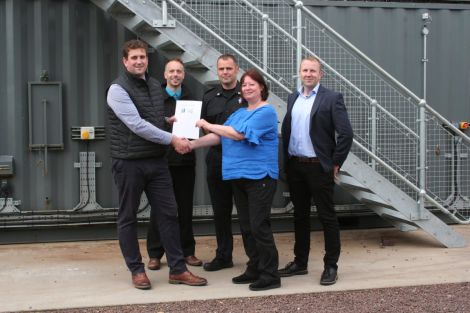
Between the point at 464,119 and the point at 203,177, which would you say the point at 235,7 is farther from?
the point at 464,119

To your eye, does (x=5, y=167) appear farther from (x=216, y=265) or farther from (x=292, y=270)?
(x=292, y=270)

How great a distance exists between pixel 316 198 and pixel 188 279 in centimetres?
134

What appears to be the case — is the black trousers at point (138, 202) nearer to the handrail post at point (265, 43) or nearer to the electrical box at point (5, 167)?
the handrail post at point (265, 43)

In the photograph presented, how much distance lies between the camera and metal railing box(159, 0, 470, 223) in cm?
625

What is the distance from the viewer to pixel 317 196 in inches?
199

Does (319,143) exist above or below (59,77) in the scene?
below

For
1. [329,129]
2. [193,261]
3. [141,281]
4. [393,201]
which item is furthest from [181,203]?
[393,201]

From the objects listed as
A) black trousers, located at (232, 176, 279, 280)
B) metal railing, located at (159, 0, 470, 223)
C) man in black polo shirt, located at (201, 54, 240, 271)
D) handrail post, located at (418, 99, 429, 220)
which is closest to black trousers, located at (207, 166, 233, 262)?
man in black polo shirt, located at (201, 54, 240, 271)

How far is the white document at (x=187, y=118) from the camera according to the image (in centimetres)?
507

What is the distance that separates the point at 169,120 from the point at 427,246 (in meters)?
3.46

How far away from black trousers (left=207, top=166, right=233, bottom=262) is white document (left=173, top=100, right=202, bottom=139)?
1.63ft

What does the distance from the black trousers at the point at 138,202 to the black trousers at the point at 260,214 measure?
0.62 meters

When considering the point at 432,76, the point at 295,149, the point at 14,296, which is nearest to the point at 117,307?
the point at 14,296

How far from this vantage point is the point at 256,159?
4.76 m
